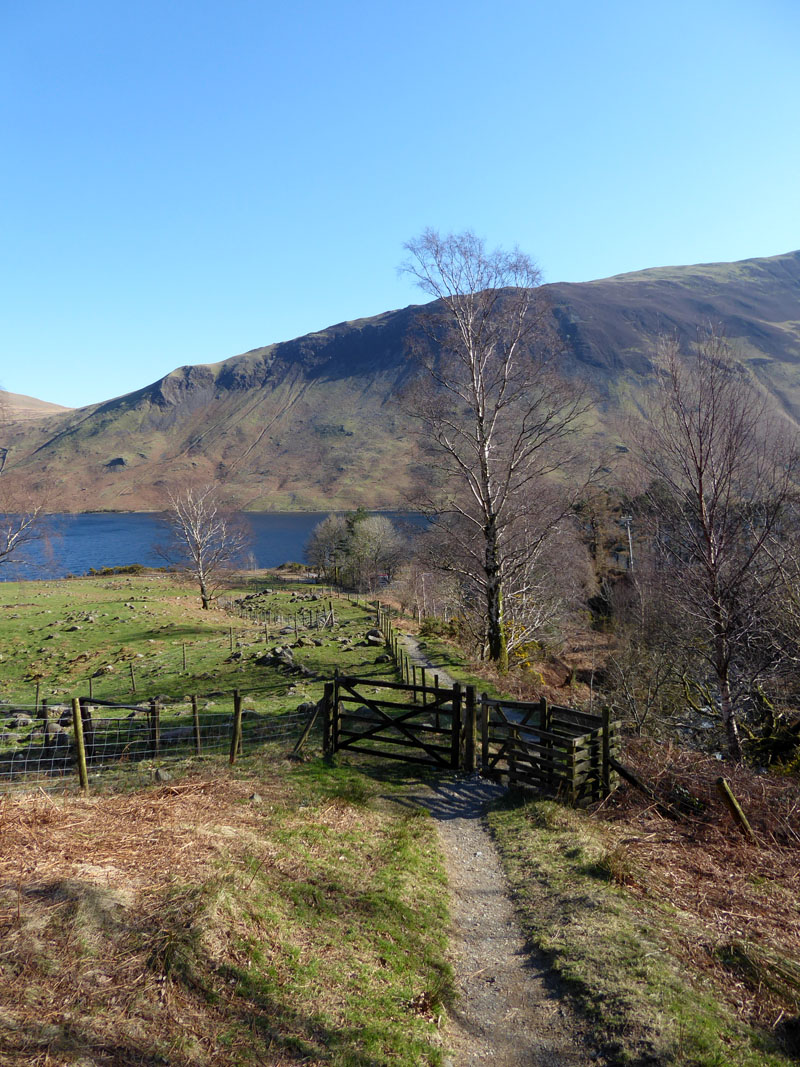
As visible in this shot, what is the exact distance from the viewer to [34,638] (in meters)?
33.3

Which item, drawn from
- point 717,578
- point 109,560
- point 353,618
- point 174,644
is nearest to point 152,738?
point 717,578

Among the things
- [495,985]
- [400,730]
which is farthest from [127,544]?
[495,985]

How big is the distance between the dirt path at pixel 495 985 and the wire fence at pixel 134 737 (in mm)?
5532

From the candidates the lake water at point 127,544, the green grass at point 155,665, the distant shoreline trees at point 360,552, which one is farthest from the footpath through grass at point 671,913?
the distant shoreline trees at point 360,552

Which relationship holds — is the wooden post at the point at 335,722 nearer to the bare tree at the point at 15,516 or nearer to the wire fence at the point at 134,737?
the wire fence at the point at 134,737

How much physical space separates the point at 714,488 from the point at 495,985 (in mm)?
11550

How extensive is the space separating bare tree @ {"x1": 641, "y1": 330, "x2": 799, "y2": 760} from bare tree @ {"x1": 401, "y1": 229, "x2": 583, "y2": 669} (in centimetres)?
421

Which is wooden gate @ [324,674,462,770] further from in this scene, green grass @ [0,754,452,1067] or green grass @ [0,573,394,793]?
green grass @ [0,754,452,1067]

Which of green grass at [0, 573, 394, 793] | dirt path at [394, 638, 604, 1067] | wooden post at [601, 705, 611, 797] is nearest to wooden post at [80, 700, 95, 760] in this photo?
green grass at [0, 573, 394, 793]

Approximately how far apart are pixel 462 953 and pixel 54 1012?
4687 mm

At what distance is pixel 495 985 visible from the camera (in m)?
7.07

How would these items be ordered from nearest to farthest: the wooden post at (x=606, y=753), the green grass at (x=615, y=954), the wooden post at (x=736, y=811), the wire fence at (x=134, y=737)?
the green grass at (x=615, y=954), the wooden post at (x=736, y=811), the wooden post at (x=606, y=753), the wire fence at (x=134, y=737)

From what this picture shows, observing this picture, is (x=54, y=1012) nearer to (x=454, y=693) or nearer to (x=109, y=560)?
(x=454, y=693)

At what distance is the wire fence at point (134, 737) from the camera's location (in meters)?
13.4
